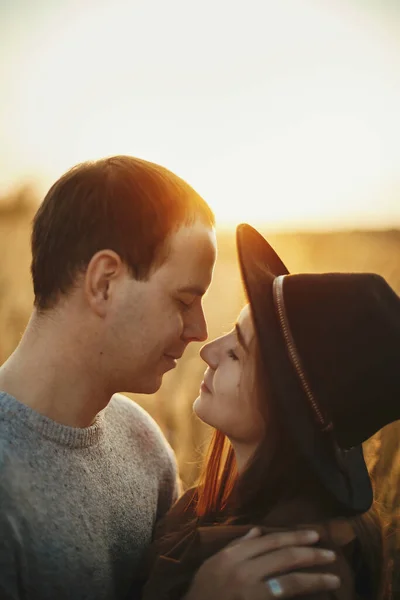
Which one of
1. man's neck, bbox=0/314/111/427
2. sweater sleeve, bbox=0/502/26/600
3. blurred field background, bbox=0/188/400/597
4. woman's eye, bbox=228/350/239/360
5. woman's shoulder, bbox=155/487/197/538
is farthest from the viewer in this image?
blurred field background, bbox=0/188/400/597

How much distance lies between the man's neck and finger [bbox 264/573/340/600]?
53 cm

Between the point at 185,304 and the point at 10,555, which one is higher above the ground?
the point at 185,304

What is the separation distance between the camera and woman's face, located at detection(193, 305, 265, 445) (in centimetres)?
133

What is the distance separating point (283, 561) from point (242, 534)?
12 centimetres

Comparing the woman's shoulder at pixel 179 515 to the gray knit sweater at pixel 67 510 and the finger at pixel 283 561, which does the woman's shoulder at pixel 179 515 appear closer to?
the gray knit sweater at pixel 67 510

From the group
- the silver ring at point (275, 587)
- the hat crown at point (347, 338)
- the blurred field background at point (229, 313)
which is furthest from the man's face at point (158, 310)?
the blurred field background at point (229, 313)

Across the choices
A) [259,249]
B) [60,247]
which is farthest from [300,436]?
[60,247]

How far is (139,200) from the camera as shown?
1290mm

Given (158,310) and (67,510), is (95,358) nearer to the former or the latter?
(158,310)

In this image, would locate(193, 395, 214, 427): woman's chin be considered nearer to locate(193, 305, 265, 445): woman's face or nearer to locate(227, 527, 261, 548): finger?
locate(193, 305, 265, 445): woman's face

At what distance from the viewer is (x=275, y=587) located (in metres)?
A: 1.15

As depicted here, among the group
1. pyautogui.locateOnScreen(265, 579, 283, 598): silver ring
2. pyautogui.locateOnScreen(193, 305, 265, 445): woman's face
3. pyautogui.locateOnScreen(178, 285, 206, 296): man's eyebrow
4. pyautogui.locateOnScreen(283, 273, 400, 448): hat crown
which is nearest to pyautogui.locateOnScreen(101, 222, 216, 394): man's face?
pyautogui.locateOnScreen(178, 285, 206, 296): man's eyebrow

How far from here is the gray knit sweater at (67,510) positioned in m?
1.17

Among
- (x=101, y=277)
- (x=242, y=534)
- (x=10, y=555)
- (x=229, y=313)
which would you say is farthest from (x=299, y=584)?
(x=229, y=313)
